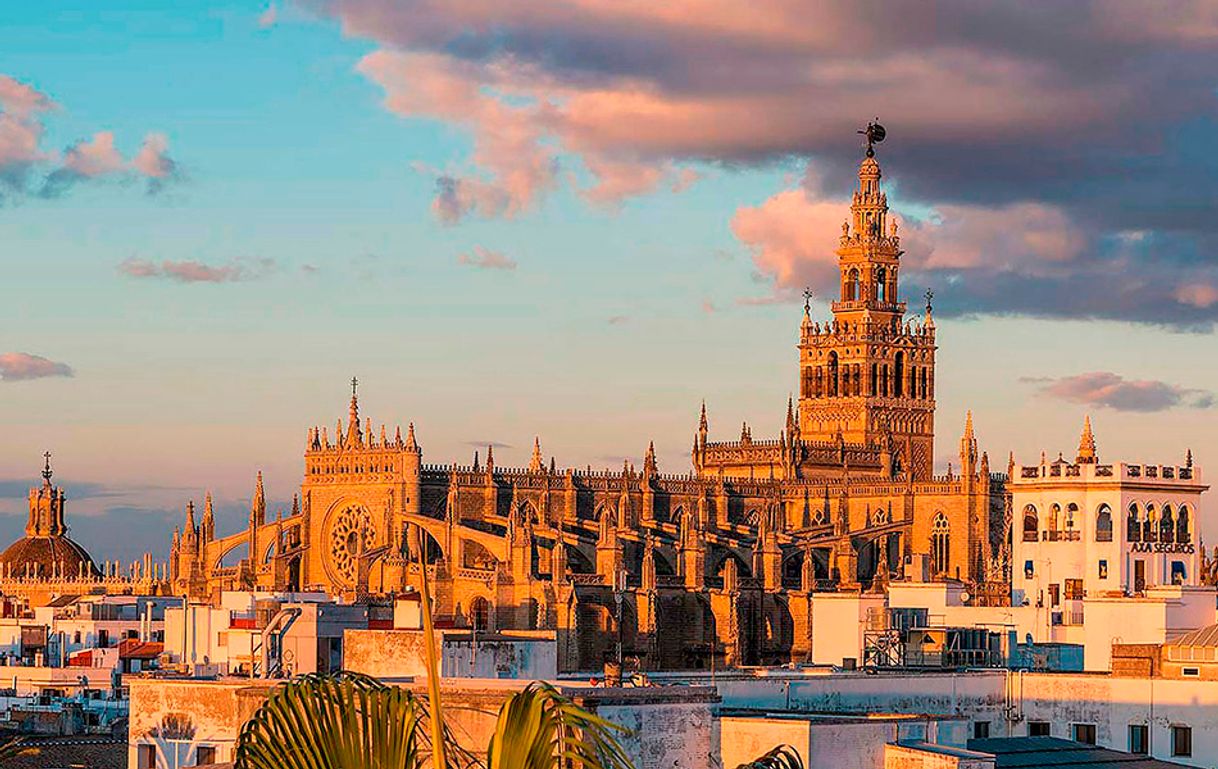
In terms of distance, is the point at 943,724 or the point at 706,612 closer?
the point at 943,724

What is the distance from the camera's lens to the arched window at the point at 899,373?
145250 millimetres

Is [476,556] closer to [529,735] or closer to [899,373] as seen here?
[899,373]

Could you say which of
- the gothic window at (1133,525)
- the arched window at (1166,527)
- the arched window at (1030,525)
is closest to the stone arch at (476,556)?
the arched window at (1030,525)

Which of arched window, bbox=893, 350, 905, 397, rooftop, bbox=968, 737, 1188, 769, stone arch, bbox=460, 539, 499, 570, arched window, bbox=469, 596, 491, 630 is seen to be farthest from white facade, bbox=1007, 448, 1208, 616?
arched window, bbox=893, 350, 905, 397

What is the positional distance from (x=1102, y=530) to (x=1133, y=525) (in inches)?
43.1

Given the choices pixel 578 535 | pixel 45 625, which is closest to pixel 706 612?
pixel 578 535

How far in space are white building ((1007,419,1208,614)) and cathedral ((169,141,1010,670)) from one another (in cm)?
885

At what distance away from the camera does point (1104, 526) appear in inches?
3460

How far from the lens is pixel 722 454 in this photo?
145 m

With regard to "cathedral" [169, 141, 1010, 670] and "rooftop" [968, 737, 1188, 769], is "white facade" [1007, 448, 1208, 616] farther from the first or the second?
"rooftop" [968, 737, 1188, 769]

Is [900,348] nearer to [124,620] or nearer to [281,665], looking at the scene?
[124,620]

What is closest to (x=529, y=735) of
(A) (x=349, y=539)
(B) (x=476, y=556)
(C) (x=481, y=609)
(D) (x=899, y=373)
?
(C) (x=481, y=609)

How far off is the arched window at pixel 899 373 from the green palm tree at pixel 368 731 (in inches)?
5188

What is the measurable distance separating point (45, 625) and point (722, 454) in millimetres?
50529
